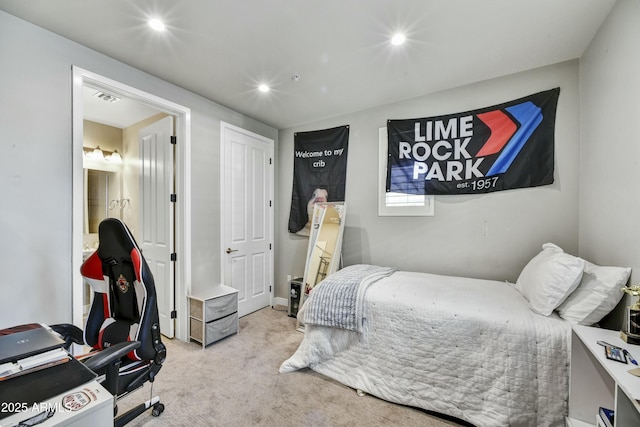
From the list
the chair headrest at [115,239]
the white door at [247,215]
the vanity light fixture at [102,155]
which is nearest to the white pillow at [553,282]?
the chair headrest at [115,239]

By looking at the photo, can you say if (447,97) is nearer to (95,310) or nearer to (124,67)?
(124,67)

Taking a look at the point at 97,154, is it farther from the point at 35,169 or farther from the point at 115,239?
the point at 115,239

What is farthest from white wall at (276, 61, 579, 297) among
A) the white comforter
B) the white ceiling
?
the white comforter

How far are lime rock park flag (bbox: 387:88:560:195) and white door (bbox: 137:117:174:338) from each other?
2.48m

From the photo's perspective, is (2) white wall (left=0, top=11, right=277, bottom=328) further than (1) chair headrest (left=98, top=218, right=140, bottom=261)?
Yes

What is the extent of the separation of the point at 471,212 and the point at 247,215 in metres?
2.66

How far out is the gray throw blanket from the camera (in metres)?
2.07

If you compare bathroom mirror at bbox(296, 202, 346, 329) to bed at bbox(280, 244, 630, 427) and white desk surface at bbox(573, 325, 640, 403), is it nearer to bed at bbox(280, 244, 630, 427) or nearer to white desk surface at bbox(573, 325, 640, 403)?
bed at bbox(280, 244, 630, 427)

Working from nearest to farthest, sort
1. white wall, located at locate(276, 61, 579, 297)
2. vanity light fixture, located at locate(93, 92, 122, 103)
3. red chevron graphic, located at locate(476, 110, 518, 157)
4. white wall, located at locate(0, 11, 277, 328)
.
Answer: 1. white wall, located at locate(0, 11, 277, 328)
2. white wall, located at locate(276, 61, 579, 297)
3. red chevron graphic, located at locate(476, 110, 518, 157)
4. vanity light fixture, located at locate(93, 92, 122, 103)

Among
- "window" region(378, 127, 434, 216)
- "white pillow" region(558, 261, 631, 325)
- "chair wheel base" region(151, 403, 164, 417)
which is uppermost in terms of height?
"window" region(378, 127, 434, 216)

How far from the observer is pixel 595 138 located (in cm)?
195

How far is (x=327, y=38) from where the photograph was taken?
1963 mm

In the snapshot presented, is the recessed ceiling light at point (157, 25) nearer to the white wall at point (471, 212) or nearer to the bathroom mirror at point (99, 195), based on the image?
the white wall at point (471, 212)

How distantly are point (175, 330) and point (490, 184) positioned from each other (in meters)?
3.59
